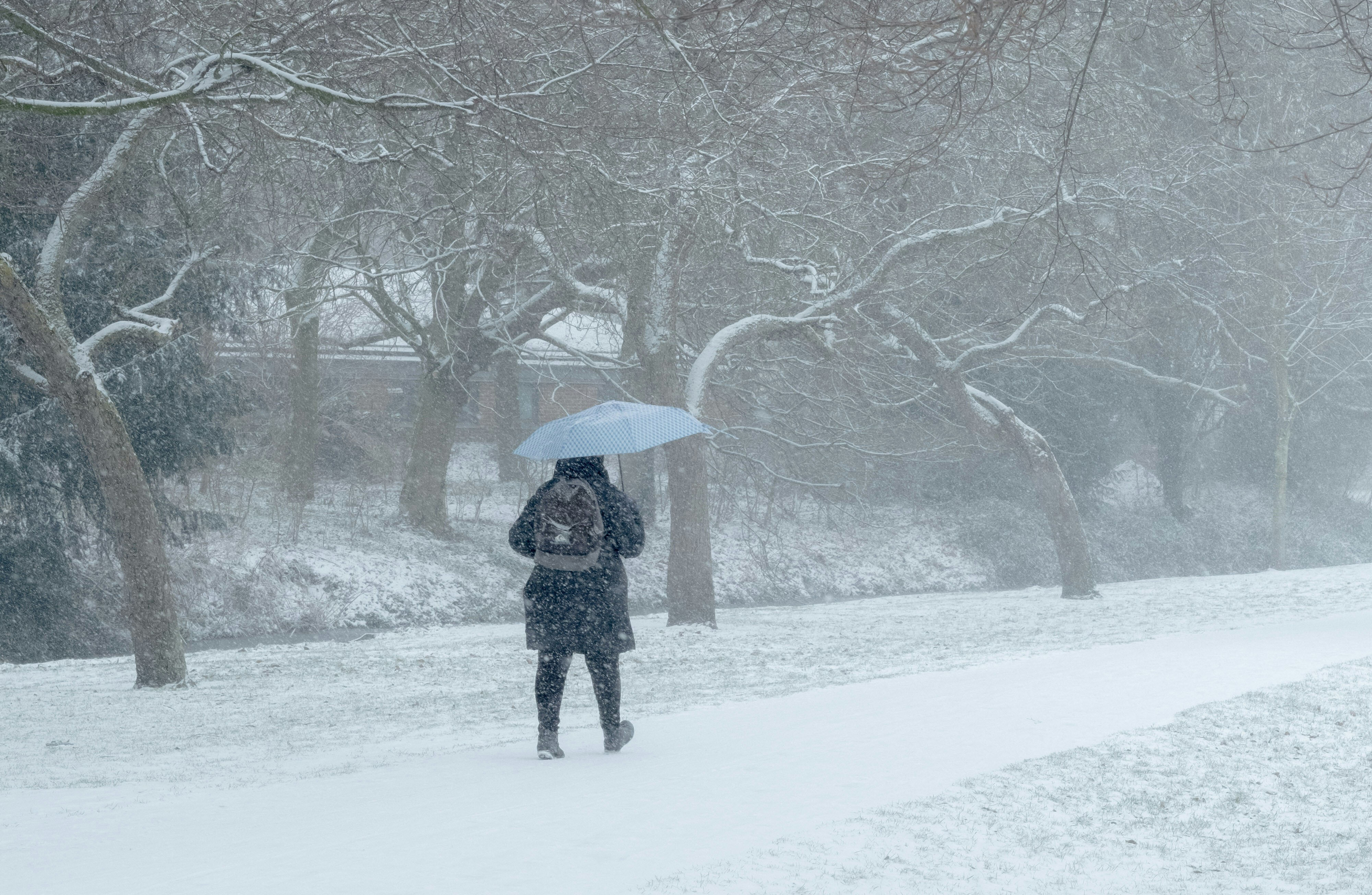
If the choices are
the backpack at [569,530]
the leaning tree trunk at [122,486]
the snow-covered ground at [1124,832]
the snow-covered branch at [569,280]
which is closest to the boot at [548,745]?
the backpack at [569,530]

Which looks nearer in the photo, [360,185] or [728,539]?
[360,185]

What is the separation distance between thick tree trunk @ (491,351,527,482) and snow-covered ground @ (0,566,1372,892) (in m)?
12.3

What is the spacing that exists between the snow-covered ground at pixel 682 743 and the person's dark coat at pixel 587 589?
0.69 meters

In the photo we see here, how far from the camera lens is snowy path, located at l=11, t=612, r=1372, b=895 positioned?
493cm

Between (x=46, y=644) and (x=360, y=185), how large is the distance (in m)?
8.25

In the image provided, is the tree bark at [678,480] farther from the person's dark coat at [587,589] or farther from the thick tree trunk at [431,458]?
the person's dark coat at [587,589]

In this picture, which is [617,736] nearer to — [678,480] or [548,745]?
[548,745]

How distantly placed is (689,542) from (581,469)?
11220mm

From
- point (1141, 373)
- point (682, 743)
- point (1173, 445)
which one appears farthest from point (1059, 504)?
point (682, 743)

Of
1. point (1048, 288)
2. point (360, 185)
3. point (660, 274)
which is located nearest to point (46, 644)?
point (360, 185)

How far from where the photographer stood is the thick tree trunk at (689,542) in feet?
60.4

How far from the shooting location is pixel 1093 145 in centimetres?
2134

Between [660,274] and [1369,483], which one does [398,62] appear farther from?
[1369,483]

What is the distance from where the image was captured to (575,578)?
725 centimetres
